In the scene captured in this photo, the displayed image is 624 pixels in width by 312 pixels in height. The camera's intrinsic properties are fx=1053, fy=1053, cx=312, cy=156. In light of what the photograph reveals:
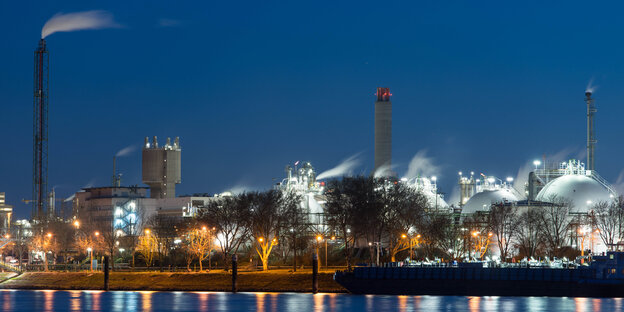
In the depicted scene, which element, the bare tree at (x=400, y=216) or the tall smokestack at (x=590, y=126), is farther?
the tall smokestack at (x=590, y=126)

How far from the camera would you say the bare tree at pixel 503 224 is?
134 meters

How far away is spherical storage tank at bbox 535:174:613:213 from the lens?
147500 millimetres

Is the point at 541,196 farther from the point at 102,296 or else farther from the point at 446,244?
the point at 102,296

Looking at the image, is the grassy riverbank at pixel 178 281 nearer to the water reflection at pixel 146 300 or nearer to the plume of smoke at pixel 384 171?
the water reflection at pixel 146 300

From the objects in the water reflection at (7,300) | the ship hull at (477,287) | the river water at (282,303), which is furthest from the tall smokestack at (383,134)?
the water reflection at (7,300)

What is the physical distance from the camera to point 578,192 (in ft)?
489

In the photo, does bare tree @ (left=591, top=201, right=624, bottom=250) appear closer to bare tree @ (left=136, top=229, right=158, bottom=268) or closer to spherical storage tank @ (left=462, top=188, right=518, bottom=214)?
spherical storage tank @ (left=462, top=188, right=518, bottom=214)

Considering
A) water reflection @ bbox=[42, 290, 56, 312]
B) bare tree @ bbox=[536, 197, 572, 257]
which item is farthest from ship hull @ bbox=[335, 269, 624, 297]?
water reflection @ bbox=[42, 290, 56, 312]

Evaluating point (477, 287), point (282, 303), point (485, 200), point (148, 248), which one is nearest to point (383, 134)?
point (485, 200)

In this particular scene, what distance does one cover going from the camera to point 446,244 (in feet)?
438

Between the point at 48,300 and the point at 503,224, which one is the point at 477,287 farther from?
the point at 48,300

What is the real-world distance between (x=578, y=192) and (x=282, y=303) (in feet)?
217

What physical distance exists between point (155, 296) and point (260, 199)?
33734 mm

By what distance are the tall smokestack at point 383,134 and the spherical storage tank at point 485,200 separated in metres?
18.9
